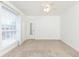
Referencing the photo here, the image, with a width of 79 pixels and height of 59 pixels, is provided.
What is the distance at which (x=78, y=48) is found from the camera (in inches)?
204

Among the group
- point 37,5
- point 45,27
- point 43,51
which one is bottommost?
point 43,51

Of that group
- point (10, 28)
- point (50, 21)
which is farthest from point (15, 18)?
point (50, 21)

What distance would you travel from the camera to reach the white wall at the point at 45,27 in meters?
10.1

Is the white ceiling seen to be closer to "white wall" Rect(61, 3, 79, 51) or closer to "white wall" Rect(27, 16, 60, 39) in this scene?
"white wall" Rect(61, 3, 79, 51)

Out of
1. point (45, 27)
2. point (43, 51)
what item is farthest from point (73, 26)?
point (45, 27)

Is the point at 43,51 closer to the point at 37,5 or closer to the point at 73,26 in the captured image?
the point at 73,26

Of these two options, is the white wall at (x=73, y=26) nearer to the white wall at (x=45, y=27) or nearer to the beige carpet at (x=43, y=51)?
the beige carpet at (x=43, y=51)

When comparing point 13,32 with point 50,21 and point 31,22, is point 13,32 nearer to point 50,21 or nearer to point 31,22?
point 31,22

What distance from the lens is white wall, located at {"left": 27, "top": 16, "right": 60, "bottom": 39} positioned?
10102 mm

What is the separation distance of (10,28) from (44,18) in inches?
147

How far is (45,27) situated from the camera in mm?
10195

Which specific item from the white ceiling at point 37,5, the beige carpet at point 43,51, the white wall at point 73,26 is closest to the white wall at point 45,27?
the white ceiling at point 37,5

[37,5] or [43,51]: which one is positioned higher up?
[37,5]

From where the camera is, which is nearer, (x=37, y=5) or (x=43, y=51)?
(x=43, y=51)
